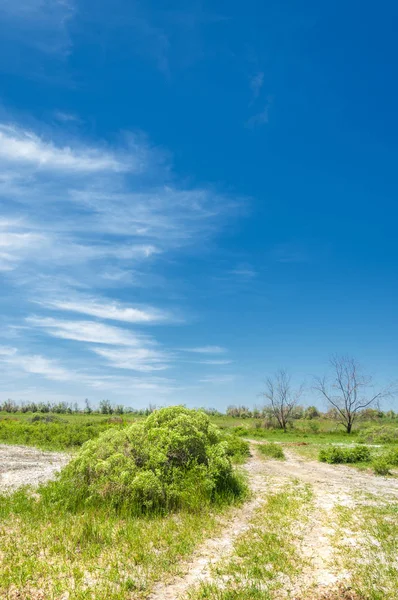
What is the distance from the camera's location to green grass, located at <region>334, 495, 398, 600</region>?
694cm

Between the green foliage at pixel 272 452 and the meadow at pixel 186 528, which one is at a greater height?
the meadow at pixel 186 528

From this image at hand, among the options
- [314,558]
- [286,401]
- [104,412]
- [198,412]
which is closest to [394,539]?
[314,558]

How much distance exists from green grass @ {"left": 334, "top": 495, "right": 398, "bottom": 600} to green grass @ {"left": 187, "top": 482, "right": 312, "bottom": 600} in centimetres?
98

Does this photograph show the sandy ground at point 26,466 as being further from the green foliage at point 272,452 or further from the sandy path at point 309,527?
the green foliage at point 272,452

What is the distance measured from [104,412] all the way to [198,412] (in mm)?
75250

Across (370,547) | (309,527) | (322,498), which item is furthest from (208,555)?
(322,498)

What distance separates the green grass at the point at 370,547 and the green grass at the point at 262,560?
0.98 m

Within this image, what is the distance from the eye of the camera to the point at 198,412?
15.9 metres

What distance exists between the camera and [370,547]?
870cm

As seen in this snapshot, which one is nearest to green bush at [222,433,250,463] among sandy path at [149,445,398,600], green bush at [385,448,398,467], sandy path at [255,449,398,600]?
sandy path at [255,449,398,600]

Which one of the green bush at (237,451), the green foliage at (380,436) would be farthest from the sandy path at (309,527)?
the green foliage at (380,436)

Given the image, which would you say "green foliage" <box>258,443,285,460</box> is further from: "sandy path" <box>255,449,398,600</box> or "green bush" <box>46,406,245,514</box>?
"green bush" <box>46,406,245,514</box>

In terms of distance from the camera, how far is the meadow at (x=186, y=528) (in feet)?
23.4

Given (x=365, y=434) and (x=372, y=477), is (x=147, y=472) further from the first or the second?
(x=365, y=434)
